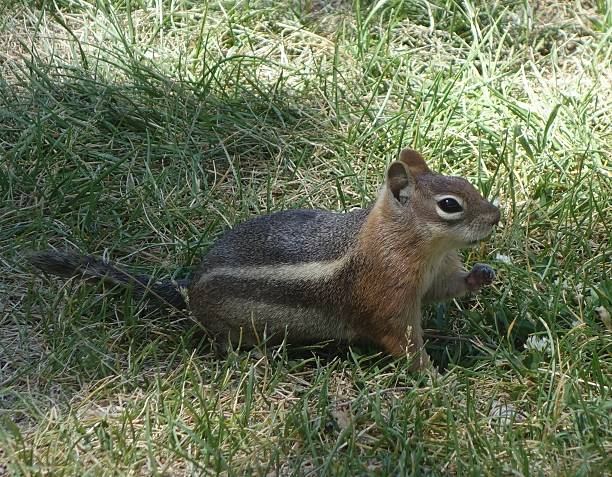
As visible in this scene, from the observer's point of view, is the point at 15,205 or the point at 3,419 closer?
the point at 3,419

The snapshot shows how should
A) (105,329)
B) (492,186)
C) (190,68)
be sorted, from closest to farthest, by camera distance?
(105,329), (492,186), (190,68)

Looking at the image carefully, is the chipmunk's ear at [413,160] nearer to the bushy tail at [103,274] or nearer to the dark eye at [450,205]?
the dark eye at [450,205]

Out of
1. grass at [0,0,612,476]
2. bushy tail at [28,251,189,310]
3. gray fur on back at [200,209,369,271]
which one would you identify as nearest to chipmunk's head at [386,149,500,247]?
gray fur on back at [200,209,369,271]

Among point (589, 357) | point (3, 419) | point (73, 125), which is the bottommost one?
point (589, 357)

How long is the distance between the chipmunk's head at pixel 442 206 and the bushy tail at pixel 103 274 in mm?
1013

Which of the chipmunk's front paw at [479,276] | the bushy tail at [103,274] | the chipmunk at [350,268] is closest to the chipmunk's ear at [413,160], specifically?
the chipmunk at [350,268]

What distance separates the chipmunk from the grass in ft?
0.46

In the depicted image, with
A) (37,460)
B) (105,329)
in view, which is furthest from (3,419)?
(105,329)

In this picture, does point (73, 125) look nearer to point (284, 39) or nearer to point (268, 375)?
point (284, 39)

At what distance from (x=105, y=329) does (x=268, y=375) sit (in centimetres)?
77

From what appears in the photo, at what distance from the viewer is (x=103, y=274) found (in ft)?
14.0

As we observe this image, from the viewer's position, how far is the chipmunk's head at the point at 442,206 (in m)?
3.84

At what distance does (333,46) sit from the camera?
18.8 ft

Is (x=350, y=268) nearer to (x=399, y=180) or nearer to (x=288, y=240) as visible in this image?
(x=288, y=240)
